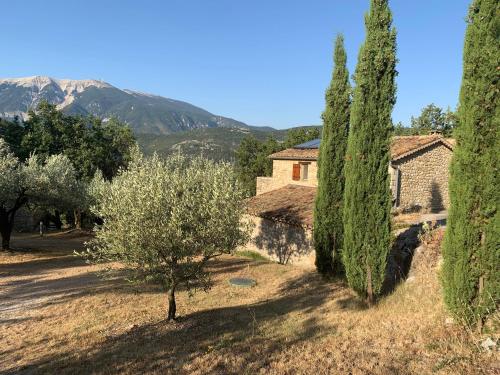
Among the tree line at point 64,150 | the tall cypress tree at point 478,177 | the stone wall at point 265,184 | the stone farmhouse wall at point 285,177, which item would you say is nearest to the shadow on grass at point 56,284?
the tree line at point 64,150

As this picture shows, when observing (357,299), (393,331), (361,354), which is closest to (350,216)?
→ (357,299)

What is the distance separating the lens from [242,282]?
16891 mm

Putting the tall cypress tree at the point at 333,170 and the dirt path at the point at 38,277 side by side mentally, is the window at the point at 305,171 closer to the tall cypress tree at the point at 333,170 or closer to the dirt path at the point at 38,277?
the tall cypress tree at the point at 333,170

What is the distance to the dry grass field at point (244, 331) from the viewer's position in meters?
7.84

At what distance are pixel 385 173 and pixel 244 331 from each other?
255 inches

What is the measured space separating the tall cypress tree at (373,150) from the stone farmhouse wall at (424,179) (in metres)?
12.5

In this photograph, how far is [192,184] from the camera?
11594 mm

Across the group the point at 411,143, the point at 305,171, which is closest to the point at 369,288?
the point at 411,143

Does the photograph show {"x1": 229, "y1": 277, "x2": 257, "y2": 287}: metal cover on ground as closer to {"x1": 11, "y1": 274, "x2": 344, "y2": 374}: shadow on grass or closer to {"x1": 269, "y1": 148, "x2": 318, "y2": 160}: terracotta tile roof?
{"x1": 11, "y1": 274, "x2": 344, "y2": 374}: shadow on grass

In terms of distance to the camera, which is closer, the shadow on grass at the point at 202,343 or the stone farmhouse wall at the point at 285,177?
the shadow on grass at the point at 202,343

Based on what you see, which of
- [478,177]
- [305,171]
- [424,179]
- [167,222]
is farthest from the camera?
[305,171]

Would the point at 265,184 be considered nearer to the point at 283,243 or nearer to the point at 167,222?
the point at 283,243

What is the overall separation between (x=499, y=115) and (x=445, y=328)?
503 cm

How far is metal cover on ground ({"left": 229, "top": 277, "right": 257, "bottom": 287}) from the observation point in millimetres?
16531
